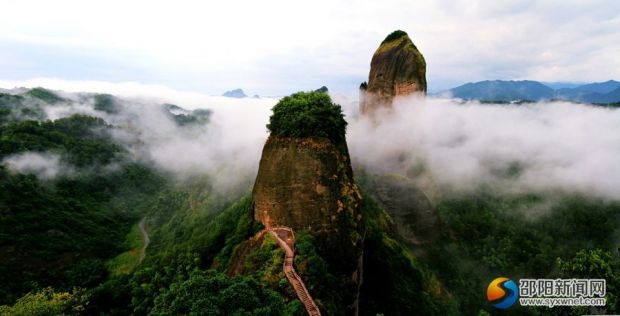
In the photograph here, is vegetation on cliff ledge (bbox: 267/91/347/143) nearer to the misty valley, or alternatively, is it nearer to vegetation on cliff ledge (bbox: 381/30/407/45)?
the misty valley

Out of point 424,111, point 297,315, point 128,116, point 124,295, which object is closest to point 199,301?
point 297,315

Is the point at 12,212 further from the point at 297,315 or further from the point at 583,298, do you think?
the point at 583,298

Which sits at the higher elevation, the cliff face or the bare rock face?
the bare rock face

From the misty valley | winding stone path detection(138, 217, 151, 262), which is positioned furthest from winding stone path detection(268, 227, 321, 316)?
winding stone path detection(138, 217, 151, 262)
